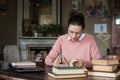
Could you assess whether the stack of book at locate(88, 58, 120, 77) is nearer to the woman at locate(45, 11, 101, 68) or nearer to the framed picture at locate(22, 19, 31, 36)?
the woman at locate(45, 11, 101, 68)

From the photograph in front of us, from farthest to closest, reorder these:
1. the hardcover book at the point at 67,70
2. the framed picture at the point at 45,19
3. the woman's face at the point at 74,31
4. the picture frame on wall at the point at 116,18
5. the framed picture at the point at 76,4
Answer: the framed picture at the point at 45,19 → the framed picture at the point at 76,4 → the picture frame on wall at the point at 116,18 → the woman's face at the point at 74,31 → the hardcover book at the point at 67,70

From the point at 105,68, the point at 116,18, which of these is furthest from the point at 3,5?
the point at 105,68

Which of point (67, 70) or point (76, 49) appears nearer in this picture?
point (67, 70)

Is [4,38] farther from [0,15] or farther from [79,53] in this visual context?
[79,53]

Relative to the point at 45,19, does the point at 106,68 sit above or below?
below

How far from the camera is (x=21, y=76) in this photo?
6.39 ft

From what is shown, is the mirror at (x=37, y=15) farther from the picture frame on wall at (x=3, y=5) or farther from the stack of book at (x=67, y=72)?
the stack of book at (x=67, y=72)

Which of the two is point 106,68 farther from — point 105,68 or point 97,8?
point 97,8

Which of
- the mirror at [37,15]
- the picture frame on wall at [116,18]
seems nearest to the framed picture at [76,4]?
the mirror at [37,15]

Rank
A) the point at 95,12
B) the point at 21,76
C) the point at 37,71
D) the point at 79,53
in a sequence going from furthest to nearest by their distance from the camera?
1. the point at 95,12
2. the point at 79,53
3. the point at 37,71
4. the point at 21,76

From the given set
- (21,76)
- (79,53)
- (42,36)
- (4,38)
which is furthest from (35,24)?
(21,76)

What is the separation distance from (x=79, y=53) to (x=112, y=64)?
0.70 metres

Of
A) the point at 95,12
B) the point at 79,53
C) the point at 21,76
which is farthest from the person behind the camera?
the point at 95,12

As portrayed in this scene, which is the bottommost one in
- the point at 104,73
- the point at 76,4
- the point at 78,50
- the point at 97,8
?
the point at 104,73
